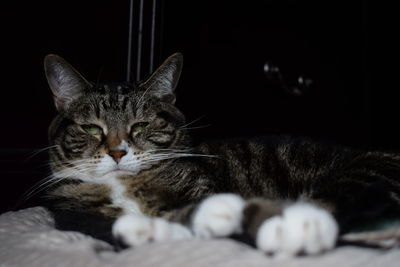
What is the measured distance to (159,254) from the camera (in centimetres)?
71

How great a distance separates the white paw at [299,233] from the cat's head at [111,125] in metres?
0.71

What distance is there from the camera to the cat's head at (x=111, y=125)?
134cm

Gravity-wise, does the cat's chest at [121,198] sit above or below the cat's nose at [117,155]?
below

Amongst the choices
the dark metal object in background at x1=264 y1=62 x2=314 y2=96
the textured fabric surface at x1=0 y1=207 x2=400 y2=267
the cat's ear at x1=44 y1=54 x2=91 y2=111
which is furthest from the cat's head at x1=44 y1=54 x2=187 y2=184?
the dark metal object in background at x1=264 y1=62 x2=314 y2=96

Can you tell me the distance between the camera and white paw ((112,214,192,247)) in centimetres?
79

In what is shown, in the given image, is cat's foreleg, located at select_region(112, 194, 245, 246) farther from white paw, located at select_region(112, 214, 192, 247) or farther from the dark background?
the dark background

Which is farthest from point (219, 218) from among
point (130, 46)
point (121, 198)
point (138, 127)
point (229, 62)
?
point (229, 62)

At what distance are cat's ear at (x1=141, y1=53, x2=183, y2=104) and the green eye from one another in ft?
0.68

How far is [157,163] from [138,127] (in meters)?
0.13

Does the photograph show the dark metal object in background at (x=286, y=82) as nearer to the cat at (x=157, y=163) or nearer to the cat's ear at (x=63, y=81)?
the cat at (x=157, y=163)

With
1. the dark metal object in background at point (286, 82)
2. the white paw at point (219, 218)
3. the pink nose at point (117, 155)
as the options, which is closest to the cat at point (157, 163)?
the pink nose at point (117, 155)

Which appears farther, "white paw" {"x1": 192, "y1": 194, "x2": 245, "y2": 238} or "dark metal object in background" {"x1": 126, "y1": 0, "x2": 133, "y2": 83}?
"dark metal object in background" {"x1": 126, "y1": 0, "x2": 133, "y2": 83}

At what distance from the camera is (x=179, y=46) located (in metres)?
1.83

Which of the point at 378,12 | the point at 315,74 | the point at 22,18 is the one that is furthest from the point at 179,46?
the point at 378,12
